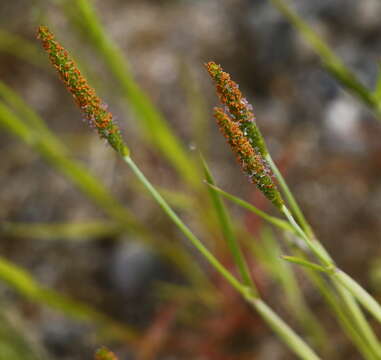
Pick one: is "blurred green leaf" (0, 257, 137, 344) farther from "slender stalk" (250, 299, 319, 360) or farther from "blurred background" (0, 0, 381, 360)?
"slender stalk" (250, 299, 319, 360)

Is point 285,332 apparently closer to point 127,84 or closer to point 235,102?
point 235,102

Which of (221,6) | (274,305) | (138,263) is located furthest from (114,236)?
(221,6)

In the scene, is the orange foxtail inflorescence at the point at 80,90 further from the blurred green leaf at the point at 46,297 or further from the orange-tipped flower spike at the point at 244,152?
the blurred green leaf at the point at 46,297

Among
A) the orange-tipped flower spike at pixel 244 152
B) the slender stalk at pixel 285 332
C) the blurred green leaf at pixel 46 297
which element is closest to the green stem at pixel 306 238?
the orange-tipped flower spike at pixel 244 152

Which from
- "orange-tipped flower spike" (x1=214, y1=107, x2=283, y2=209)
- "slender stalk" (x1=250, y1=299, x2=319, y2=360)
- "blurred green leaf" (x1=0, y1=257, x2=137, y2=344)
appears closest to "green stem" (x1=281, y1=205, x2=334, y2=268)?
"orange-tipped flower spike" (x1=214, y1=107, x2=283, y2=209)

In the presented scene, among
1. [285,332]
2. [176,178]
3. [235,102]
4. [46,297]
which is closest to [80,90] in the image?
[235,102]
